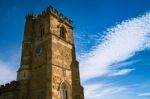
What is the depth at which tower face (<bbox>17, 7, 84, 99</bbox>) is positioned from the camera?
28828 millimetres

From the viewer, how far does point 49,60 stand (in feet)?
97.1

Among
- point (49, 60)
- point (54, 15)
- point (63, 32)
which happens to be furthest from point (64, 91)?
point (54, 15)

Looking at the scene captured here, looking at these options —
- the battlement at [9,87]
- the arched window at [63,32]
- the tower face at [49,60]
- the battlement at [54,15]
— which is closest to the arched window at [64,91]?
the tower face at [49,60]

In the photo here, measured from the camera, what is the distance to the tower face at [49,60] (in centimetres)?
2883

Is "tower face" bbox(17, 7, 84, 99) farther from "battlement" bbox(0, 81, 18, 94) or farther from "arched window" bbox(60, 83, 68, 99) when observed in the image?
"battlement" bbox(0, 81, 18, 94)

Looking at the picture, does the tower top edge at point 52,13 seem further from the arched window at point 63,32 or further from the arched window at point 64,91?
the arched window at point 64,91

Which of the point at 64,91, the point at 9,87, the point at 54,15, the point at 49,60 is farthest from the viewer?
the point at 54,15

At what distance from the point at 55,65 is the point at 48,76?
224 centimetres

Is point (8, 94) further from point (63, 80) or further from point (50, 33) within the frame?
point (50, 33)

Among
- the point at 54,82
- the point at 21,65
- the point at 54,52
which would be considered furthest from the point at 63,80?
the point at 21,65

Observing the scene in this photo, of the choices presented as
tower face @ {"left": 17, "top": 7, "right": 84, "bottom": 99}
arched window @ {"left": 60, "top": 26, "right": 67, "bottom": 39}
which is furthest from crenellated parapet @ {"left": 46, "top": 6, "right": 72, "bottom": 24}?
arched window @ {"left": 60, "top": 26, "right": 67, "bottom": 39}

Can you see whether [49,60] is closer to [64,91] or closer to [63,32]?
[64,91]

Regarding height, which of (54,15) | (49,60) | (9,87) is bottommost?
(9,87)

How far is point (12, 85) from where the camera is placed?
32594 mm
